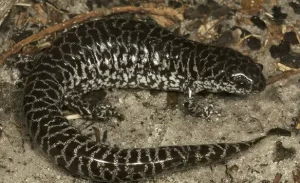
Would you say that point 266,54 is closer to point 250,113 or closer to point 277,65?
point 277,65

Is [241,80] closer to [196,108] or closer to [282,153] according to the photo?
[196,108]

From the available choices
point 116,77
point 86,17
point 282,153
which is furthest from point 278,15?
point 86,17

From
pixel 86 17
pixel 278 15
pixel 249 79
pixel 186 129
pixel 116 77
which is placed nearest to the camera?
pixel 249 79

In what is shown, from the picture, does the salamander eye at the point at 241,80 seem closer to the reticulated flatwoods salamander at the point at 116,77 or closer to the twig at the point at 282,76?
the reticulated flatwoods salamander at the point at 116,77

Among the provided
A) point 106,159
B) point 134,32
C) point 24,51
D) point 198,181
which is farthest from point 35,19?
point 198,181

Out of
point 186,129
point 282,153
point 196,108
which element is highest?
point 196,108

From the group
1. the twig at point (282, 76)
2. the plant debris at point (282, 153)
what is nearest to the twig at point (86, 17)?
the twig at point (282, 76)
